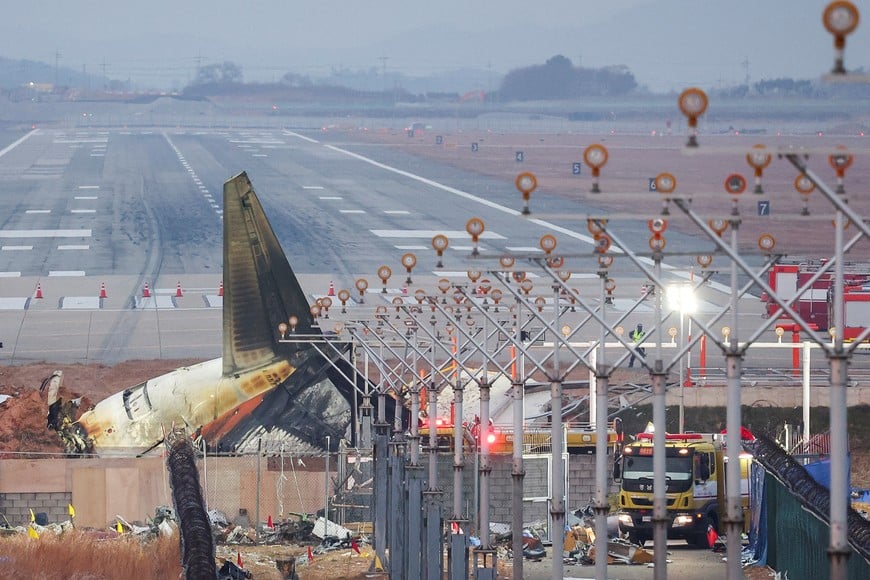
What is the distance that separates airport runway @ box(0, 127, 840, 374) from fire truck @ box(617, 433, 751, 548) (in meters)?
5.22

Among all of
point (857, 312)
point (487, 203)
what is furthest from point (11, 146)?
point (857, 312)

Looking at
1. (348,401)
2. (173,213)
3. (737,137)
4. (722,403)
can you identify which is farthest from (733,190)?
(737,137)

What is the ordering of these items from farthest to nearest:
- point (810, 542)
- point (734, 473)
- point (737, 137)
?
point (737, 137) → point (810, 542) → point (734, 473)

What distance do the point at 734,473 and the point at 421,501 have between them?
36.3 ft

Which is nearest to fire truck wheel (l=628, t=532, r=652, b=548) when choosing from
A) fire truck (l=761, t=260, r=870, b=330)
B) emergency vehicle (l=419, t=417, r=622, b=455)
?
emergency vehicle (l=419, t=417, r=622, b=455)

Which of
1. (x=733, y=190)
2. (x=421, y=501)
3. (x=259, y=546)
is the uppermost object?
(x=733, y=190)

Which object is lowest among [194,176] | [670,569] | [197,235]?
[670,569]

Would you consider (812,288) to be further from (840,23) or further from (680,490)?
(840,23)

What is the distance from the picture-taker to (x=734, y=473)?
765 inches

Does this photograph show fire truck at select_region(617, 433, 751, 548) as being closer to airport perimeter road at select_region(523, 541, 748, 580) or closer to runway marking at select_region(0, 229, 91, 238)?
airport perimeter road at select_region(523, 541, 748, 580)

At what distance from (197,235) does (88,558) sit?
243 feet

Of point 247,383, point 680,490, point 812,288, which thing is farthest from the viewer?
point 812,288

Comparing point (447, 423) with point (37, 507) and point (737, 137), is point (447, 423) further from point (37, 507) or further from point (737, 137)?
point (737, 137)

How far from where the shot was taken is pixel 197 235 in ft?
349
